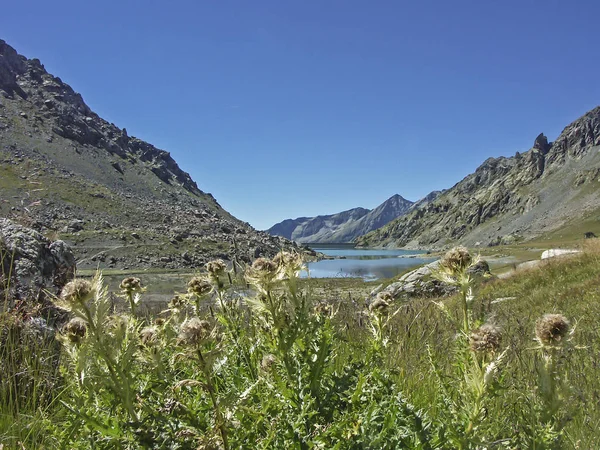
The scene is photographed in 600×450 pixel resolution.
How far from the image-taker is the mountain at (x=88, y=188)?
66.6 metres

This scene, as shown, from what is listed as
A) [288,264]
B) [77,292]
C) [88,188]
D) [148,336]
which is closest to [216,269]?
[148,336]

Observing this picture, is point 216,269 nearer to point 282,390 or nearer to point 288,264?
point 288,264

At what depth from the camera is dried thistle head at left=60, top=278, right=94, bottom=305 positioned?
190 centimetres

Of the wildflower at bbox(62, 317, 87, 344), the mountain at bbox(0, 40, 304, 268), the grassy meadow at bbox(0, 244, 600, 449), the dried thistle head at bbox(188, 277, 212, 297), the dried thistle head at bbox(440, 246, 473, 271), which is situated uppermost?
the mountain at bbox(0, 40, 304, 268)

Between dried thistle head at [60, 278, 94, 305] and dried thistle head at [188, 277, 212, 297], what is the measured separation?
6.41 ft

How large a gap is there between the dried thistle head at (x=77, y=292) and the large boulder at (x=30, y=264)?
4.08m

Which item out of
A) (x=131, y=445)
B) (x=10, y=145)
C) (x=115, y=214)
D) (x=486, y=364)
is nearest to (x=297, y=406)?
(x=131, y=445)

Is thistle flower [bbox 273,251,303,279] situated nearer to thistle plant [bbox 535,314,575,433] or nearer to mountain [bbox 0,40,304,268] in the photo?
thistle plant [bbox 535,314,575,433]

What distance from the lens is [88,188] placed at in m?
99.1

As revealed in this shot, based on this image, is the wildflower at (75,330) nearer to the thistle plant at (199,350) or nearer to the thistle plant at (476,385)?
the thistle plant at (199,350)

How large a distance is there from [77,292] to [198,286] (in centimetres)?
204

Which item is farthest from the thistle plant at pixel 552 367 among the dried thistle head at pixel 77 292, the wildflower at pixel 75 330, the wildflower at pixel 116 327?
the wildflower at pixel 75 330

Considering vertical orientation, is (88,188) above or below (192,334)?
above

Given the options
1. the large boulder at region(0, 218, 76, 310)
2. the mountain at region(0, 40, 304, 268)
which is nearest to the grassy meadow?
the large boulder at region(0, 218, 76, 310)
